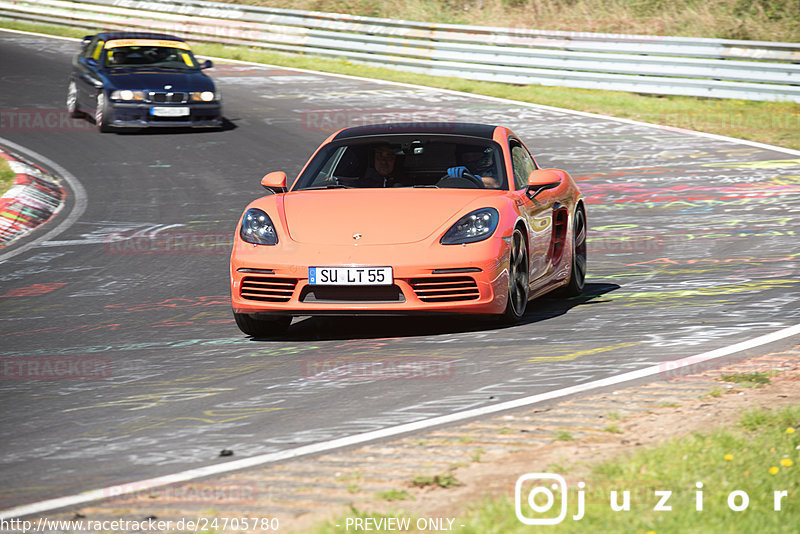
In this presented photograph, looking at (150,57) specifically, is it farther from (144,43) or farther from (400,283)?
(400,283)

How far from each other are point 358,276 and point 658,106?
16540 mm

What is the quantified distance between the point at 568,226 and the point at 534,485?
17.1 feet

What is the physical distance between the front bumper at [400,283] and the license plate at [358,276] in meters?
0.03

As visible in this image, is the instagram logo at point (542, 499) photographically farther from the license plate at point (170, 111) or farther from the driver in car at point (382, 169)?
the license plate at point (170, 111)

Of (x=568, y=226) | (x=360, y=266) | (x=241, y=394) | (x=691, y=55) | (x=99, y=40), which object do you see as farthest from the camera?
(x=691, y=55)

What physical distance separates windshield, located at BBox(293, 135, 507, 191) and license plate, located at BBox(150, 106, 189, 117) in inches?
459

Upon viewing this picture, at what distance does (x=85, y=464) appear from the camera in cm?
533

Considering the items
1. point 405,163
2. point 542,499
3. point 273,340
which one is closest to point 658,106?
point 405,163

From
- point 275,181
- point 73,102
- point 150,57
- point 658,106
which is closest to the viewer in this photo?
point 275,181

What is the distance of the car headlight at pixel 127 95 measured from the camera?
66.4 feet

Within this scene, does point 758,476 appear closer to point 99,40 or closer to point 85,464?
point 85,464

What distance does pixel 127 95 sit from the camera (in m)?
20.3

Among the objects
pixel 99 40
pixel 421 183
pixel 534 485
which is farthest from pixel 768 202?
pixel 99 40

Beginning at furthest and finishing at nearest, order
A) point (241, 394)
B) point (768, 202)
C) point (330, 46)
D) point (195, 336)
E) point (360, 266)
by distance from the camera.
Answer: point (330, 46)
point (768, 202)
point (195, 336)
point (360, 266)
point (241, 394)
